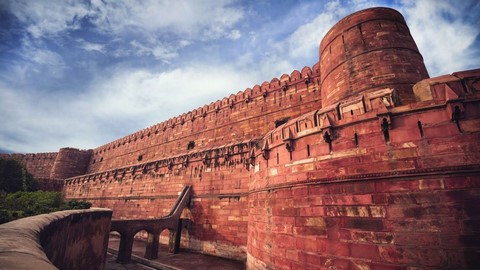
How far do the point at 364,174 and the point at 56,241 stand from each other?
18.5 feet

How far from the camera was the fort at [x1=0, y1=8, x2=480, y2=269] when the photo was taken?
4.12 meters

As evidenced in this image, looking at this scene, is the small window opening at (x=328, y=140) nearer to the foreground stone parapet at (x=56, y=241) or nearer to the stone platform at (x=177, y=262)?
the foreground stone parapet at (x=56, y=241)

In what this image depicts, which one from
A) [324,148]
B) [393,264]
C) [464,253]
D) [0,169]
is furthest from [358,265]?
[0,169]

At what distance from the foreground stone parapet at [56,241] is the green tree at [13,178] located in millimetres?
22615

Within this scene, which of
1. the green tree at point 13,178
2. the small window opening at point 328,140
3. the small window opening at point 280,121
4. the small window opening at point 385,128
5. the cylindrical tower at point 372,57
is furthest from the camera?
the green tree at point 13,178

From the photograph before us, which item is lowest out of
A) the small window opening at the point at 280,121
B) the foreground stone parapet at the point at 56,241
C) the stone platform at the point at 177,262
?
the stone platform at the point at 177,262

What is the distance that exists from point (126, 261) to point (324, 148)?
9.64 m

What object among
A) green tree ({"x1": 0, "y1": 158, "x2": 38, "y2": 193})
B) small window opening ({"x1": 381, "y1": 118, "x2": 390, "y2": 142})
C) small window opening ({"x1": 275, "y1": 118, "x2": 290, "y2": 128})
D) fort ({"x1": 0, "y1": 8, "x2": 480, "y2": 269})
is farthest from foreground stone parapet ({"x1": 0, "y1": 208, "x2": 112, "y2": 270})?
green tree ({"x1": 0, "y1": 158, "x2": 38, "y2": 193})

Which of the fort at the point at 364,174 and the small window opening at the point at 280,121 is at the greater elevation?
the small window opening at the point at 280,121

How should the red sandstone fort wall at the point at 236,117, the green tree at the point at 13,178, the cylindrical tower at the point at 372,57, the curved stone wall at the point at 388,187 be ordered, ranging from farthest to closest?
the green tree at the point at 13,178
the red sandstone fort wall at the point at 236,117
the cylindrical tower at the point at 372,57
the curved stone wall at the point at 388,187

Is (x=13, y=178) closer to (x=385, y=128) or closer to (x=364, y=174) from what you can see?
(x=364, y=174)

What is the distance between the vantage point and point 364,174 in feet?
16.0

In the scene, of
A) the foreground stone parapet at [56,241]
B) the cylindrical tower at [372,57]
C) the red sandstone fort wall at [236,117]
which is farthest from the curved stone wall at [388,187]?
the red sandstone fort wall at [236,117]

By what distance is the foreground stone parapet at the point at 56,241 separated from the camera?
4.07 ft
